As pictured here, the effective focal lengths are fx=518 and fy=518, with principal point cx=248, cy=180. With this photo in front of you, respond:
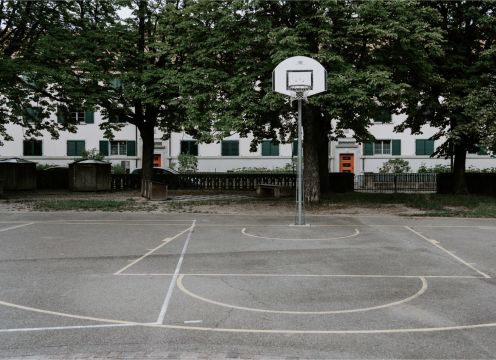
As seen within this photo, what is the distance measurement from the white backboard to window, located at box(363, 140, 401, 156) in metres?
31.7

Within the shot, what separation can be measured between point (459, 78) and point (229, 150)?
26.7 m

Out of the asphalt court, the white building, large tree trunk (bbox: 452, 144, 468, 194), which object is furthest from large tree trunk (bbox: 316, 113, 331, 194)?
the white building

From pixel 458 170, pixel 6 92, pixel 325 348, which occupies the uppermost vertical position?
pixel 6 92

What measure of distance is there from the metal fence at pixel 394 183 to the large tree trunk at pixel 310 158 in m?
13.0

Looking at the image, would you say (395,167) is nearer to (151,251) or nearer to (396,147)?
(396,147)

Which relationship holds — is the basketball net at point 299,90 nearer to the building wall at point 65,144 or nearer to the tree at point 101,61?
the tree at point 101,61

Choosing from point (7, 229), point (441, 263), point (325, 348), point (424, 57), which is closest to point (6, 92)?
point (7, 229)

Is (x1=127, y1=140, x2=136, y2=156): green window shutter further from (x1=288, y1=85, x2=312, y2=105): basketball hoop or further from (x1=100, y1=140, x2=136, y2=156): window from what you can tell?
(x1=288, y1=85, x2=312, y2=105): basketball hoop

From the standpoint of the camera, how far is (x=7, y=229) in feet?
49.5

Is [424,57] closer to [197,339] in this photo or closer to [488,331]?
[488,331]

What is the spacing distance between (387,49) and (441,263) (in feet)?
39.1

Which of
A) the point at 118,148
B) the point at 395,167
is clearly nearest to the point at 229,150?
the point at 118,148

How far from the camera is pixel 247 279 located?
902 cm

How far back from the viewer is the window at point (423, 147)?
47281 millimetres
